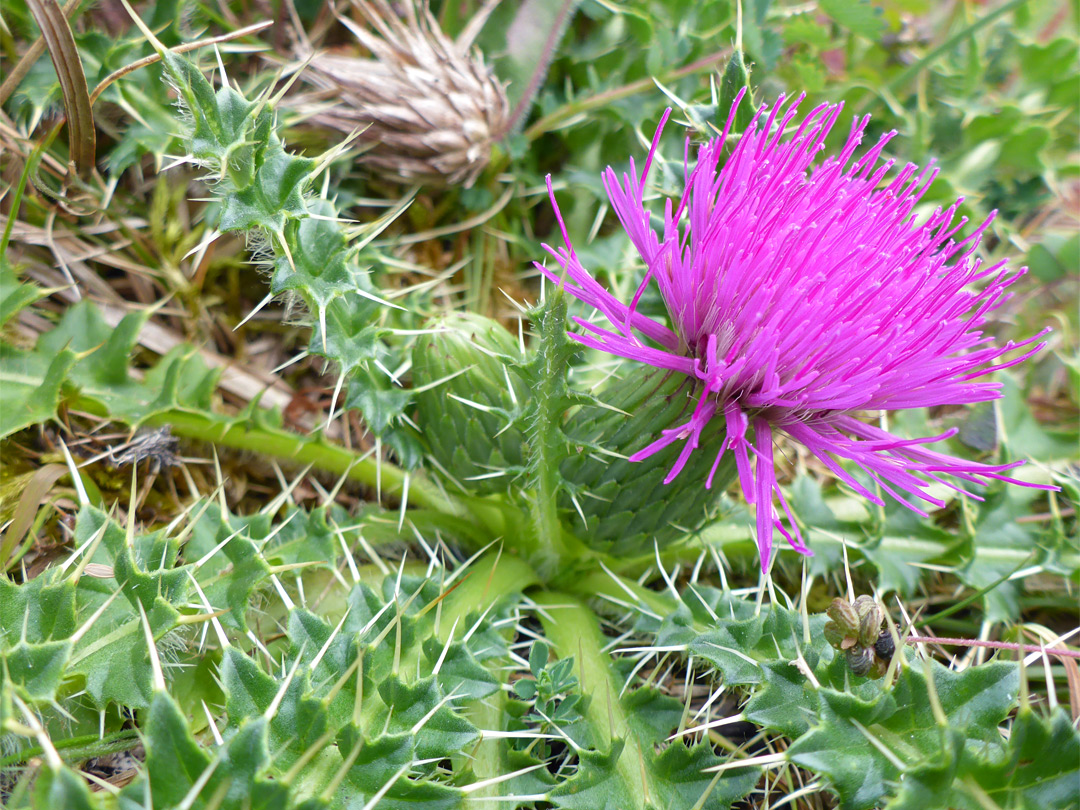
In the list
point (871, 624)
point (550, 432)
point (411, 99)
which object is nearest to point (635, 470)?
point (550, 432)

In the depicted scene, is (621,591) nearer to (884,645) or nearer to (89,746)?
(884,645)

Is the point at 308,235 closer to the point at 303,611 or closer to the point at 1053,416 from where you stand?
the point at 303,611

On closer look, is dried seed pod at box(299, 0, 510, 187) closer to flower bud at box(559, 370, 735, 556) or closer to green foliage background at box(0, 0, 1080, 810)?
green foliage background at box(0, 0, 1080, 810)

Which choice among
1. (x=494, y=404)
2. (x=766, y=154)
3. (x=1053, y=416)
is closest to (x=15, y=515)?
(x=494, y=404)

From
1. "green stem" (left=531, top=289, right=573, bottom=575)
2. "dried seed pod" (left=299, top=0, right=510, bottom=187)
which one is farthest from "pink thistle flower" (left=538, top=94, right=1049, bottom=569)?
"dried seed pod" (left=299, top=0, right=510, bottom=187)

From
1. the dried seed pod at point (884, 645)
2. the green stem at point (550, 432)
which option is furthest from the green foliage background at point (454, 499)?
the dried seed pod at point (884, 645)
